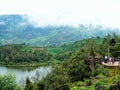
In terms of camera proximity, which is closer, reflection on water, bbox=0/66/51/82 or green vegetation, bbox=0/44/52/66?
reflection on water, bbox=0/66/51/82

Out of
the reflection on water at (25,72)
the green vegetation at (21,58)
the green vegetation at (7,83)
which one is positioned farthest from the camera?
the green vegetation at (21,58)

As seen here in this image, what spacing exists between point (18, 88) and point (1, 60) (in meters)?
129

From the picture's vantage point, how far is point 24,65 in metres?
163

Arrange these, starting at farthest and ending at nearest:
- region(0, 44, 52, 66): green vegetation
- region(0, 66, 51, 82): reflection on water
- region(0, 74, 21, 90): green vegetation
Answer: region(0, 44, 52, 66): green vegetation, region(0, 66, 51, 82): reflection on water, region(0, 74, 21, 90): green vegetation

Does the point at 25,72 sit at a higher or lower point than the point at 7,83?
lower

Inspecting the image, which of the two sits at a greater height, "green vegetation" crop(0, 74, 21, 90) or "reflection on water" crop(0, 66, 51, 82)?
"green vegetation" crop(0, 74, 21, 90)

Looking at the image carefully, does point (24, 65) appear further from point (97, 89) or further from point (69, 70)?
point (97, 89)

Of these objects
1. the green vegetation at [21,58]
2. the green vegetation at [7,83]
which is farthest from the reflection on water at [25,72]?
the green vegetation at [7,83]

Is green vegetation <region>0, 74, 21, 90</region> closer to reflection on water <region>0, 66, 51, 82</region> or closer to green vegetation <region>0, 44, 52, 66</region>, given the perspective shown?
reflection on water <region>0, 66, 51, 82</region>

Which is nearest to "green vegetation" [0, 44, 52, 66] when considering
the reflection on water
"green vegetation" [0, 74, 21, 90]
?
the reflection on water

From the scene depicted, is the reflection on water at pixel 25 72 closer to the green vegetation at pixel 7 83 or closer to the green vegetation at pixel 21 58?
the green vegetation at pixel 21 58

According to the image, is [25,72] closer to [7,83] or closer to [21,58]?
[21,58]

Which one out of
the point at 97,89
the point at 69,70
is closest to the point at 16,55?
the point at 69,70

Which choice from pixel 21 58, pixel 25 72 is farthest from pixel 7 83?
Answer: pixel 21 58
